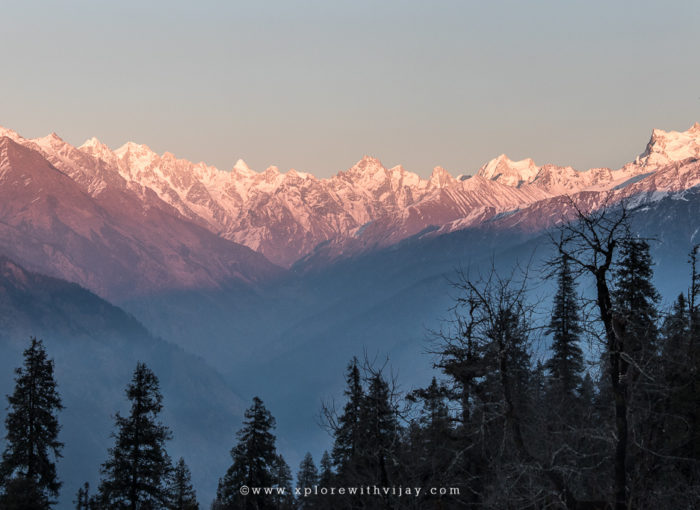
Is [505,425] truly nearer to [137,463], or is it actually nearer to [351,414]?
[351,414]

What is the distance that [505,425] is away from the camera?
1400 cm

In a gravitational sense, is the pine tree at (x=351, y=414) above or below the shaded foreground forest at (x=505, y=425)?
above

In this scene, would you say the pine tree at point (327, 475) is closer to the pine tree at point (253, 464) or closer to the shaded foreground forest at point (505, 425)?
the shaded foreground forest at point (505, 425)

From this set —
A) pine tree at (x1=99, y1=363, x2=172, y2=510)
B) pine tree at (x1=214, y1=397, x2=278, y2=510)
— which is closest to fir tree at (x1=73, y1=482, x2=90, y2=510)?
pine tree at (x1=214, y1=397, x2=278, y2=510)

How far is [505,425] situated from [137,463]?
24802 millimetres

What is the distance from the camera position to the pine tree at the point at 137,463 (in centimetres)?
3488

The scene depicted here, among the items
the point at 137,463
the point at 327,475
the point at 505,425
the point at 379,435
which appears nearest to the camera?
the point at 505,425

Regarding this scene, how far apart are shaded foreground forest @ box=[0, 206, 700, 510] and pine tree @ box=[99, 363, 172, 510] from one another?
7 cm

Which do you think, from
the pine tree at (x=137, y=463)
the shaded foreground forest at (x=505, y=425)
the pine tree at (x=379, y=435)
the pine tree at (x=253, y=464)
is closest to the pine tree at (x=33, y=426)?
the shaded foreground forest at (x=505, y=425)

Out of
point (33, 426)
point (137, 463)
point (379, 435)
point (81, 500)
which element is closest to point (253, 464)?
point (137, 463)

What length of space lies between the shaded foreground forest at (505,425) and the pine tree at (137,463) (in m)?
0.07

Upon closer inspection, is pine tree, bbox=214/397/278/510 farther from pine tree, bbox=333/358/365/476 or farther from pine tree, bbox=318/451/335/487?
pine tree, bbox=333/358/365/476

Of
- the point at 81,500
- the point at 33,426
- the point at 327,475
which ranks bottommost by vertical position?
the point at 327,475

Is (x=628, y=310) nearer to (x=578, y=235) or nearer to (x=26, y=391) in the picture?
(x=578, y=235)
